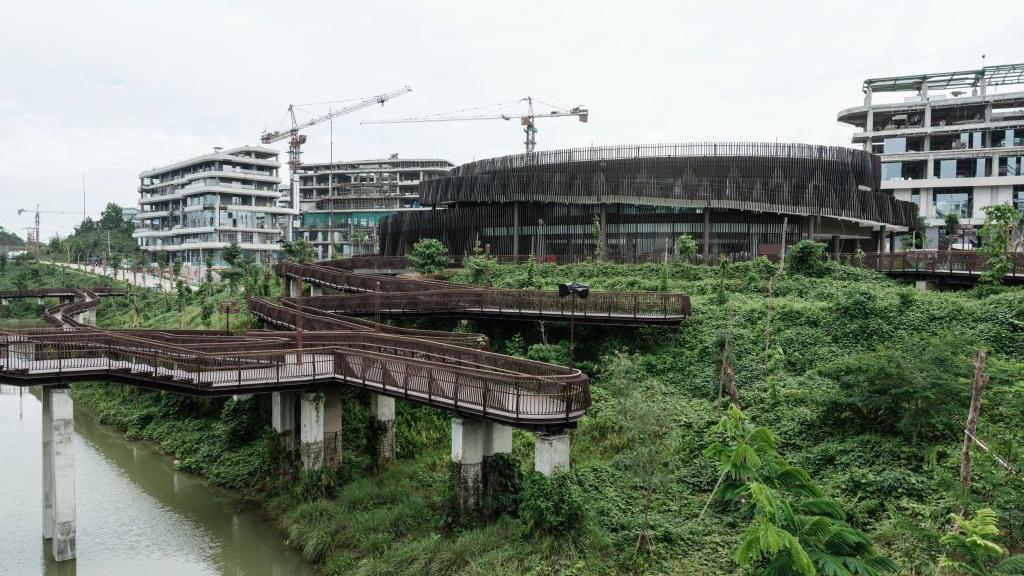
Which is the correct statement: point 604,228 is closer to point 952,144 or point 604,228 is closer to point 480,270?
point 480,270

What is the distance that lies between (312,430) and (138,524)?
6.90 metres

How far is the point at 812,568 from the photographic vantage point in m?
10.4

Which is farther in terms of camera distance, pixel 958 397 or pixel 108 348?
pixel 108 348

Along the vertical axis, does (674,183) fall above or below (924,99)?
below

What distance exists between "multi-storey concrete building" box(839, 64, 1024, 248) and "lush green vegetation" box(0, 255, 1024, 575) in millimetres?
47476

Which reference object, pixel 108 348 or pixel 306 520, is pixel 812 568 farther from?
pixel 108 348

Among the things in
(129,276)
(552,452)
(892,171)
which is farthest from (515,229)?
(129,276)

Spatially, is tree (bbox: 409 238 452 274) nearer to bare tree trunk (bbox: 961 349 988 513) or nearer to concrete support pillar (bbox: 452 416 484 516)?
concrete support pillar (bbox: 452 416 484 516)

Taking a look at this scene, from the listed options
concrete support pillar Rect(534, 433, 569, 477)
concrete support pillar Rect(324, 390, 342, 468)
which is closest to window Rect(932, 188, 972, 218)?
concrete support pillar Rect(534, 433, 569, 477)

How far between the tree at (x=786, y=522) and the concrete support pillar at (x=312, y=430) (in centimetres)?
1539

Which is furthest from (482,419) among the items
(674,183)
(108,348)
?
(674,183)

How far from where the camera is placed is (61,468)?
69.2ft

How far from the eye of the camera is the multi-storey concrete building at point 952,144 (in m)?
70.2

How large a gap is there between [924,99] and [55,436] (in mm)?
83265
